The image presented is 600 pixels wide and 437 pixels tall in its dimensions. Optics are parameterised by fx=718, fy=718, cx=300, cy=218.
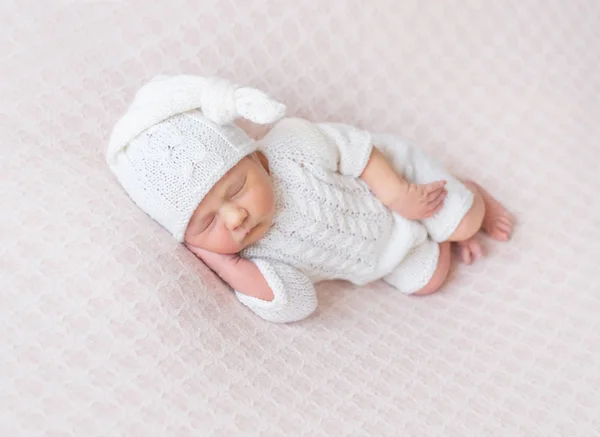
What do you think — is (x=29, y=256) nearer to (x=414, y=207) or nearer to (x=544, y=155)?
(x=414, y=207)

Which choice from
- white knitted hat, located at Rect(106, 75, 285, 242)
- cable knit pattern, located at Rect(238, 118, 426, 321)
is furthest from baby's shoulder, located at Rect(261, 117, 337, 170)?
white knitted hat, located at Rect(106, 75, 285, 242)

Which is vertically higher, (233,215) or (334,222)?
(233,215)

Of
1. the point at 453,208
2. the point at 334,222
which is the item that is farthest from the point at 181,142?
the point at 453,208

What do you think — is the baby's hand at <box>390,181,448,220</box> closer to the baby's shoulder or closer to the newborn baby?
the newborn baby

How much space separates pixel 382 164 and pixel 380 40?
35 centimetres

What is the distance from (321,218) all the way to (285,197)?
77 millimetres

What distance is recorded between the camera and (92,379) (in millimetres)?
958

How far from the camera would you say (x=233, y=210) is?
115 cm

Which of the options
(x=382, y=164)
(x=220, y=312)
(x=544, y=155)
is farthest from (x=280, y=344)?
(x=544, y=155)

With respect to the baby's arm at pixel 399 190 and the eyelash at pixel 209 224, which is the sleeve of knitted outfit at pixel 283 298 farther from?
the baby's arm at pixel 399 190

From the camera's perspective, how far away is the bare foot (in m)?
1.46

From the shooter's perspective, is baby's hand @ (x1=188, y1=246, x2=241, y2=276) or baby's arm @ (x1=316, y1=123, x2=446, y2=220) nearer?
baby's hand @ (x1=188, y1=246, x2=241, y2=276)

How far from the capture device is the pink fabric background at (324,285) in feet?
3.28

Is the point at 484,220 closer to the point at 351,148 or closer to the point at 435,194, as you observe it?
the point at 435,194
